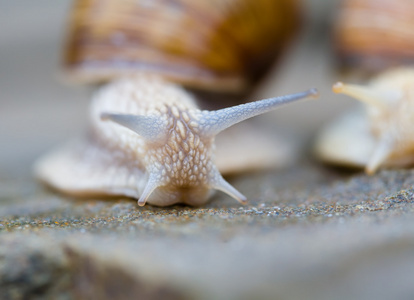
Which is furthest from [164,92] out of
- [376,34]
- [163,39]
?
[376,34]

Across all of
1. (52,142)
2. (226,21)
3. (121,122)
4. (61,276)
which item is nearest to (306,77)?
(226,21)

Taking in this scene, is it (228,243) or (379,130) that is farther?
(379,130)

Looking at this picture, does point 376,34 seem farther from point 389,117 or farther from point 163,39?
point 163,39

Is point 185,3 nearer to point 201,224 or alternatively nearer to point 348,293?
point 201,224

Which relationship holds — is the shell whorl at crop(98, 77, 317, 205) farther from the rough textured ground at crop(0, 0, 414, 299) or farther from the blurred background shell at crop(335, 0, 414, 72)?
the blurred background shell at crop(335, 0, 414, 72)

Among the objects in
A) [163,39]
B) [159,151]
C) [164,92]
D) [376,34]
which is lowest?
[159,151]

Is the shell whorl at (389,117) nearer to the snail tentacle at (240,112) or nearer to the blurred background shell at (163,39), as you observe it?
the snail tentacle at (240,112)
